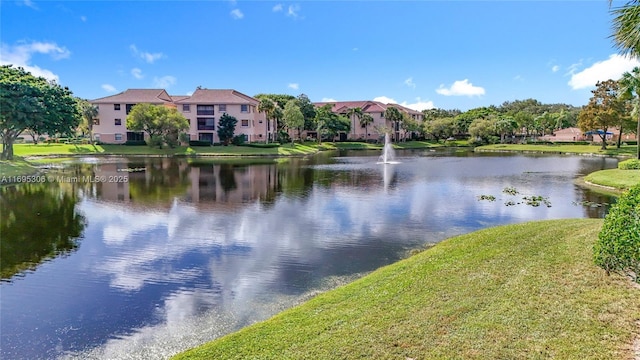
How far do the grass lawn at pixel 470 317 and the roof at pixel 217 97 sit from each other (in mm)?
69429

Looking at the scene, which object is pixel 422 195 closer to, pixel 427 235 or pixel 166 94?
pixel 427 235

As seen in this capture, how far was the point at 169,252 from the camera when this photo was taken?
14188 mm

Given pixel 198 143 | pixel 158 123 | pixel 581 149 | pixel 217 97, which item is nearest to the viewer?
pixel 158 123

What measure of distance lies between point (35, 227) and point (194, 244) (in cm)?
762

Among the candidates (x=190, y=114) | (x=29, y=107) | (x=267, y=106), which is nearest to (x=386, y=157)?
(x=267, y=106)

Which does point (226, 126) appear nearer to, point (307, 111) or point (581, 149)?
point (307, 111)

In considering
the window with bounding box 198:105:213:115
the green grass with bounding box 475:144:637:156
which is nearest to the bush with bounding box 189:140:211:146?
the window with bounding box 198:105:213:115

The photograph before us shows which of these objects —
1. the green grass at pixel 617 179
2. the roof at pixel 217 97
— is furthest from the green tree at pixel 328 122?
the green grass at pixel 617 179

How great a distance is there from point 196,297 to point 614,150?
73533 mm

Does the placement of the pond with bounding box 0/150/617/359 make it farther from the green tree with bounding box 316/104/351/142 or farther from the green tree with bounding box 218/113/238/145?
the green tree with bounding box 316/104/351/142

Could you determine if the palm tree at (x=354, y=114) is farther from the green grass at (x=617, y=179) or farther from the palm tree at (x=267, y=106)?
the green grass at (x=617, y=179)

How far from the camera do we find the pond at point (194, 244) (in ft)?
29.3

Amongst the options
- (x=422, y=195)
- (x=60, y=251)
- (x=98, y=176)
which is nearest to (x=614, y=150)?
A: (x=422, y=195)

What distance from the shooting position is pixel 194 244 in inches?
593
